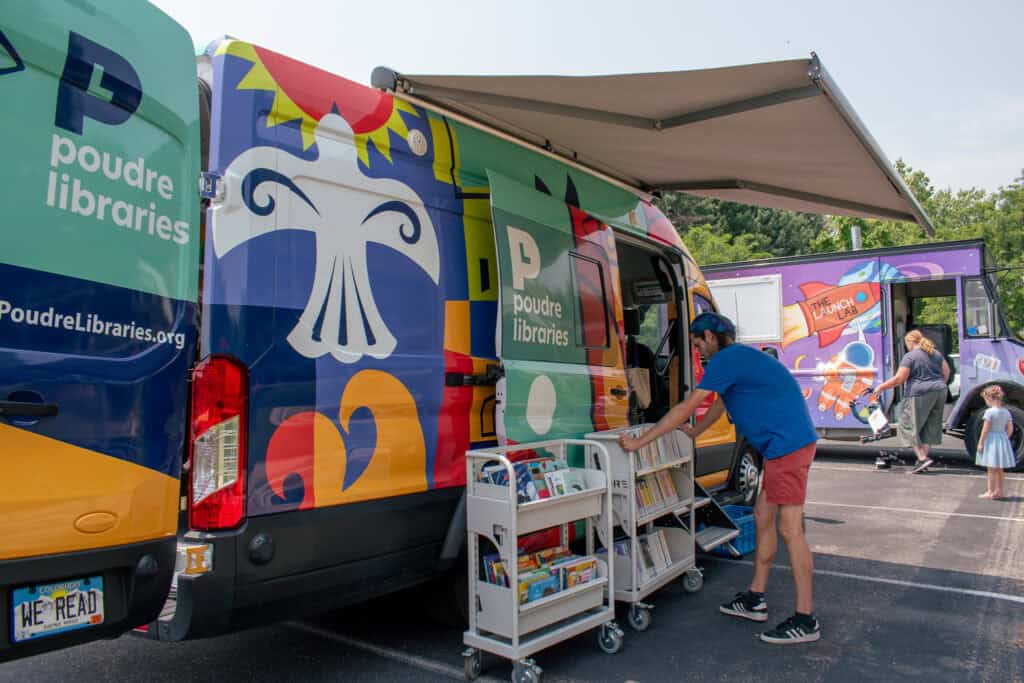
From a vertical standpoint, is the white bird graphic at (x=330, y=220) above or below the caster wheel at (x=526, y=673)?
above

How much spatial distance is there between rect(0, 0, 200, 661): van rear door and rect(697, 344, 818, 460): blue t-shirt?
8.93 feet

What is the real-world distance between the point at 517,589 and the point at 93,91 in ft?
7.89

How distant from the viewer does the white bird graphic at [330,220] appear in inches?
108

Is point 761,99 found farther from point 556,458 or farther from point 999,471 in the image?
point 999,471

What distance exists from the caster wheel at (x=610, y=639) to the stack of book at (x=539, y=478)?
0.70m

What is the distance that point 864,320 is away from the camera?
10.3 meters

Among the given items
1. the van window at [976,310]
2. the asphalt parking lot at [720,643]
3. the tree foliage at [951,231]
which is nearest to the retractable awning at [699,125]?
the asphalt parking lot at [720,643]

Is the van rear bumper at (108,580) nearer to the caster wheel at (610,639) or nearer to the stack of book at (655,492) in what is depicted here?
the caster wheel at (610,639)

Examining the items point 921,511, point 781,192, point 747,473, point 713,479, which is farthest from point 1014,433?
point 713,479

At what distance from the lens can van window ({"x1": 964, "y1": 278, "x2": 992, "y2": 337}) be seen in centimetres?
942

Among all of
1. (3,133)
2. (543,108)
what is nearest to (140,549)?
(3,133)

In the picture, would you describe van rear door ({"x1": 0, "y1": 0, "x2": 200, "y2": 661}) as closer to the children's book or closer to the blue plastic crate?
the children's book

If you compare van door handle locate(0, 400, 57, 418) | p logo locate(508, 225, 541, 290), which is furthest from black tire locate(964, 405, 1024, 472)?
van door handle locate(0, 400, 57, 418)

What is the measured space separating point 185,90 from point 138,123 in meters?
0.24
